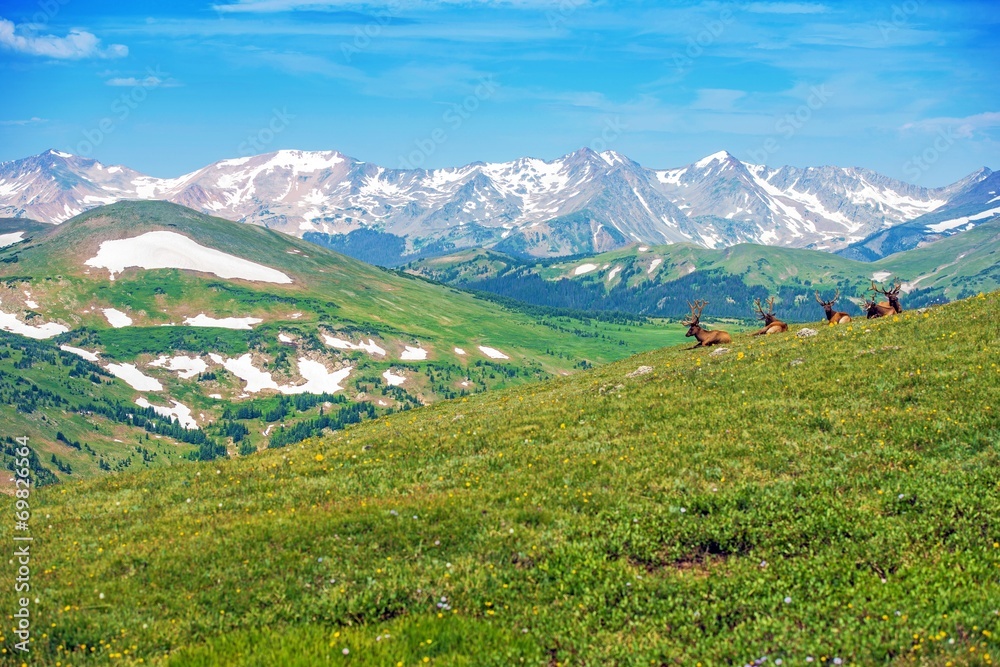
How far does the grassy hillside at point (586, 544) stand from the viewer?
12.4 metres

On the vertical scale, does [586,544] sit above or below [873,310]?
below

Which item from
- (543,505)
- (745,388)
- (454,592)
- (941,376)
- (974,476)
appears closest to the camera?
(454,592)

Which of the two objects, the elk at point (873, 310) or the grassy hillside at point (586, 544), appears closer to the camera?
the grassy hillside at point (586, 544)

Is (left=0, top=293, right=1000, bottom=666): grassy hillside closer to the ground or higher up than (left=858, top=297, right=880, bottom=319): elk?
closer to the ground

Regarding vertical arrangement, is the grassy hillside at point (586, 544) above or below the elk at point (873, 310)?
below

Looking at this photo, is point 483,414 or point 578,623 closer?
point 578,623

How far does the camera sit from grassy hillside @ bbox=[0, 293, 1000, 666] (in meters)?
12.4

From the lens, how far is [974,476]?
54.5 ft

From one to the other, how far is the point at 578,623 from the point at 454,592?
2.73 m

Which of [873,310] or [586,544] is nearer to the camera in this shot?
[586,544]

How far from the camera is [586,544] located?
15734 millimetres

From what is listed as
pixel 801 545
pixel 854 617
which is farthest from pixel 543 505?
pixel 854 617

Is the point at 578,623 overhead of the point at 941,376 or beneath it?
beneath

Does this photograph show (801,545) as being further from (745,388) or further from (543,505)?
(745,388)
